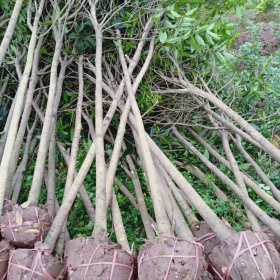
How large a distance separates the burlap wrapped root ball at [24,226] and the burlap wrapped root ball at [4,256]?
29 millimetres

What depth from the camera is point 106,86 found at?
2.69 m

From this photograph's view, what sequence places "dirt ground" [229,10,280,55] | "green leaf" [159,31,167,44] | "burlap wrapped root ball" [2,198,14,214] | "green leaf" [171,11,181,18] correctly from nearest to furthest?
1. "burlap wrapped root ball" [2,198,14,214]
2. "green leaf" [171,11,181,18]
3. "green leaf" [159,31,167,44]
4. "dirt ground" [229,10,280,55]

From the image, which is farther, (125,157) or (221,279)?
(125,157)

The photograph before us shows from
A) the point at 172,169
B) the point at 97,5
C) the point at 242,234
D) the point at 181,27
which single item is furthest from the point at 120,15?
the point at 242,234

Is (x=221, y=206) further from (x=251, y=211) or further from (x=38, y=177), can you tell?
(x=38, y=177)

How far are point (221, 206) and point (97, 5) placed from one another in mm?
1930

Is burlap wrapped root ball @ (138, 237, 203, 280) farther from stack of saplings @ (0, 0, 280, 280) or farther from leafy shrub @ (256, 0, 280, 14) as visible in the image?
leafy shrub @ (256, 0, 280, 14)

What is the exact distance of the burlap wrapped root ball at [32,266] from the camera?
145 centimetres

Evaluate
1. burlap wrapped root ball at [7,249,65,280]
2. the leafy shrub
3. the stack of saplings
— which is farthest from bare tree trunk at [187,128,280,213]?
the leafy shrub

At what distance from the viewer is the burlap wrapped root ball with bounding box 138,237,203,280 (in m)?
1.31

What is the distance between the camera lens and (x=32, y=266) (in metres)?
1.47

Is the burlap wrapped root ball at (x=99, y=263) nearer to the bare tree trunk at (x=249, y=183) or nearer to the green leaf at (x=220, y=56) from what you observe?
the bare tree trunk at (x=249, y=183)

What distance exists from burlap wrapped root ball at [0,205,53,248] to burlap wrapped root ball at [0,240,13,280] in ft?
0.09

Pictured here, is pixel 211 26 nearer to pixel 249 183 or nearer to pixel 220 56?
pixel 220 56
